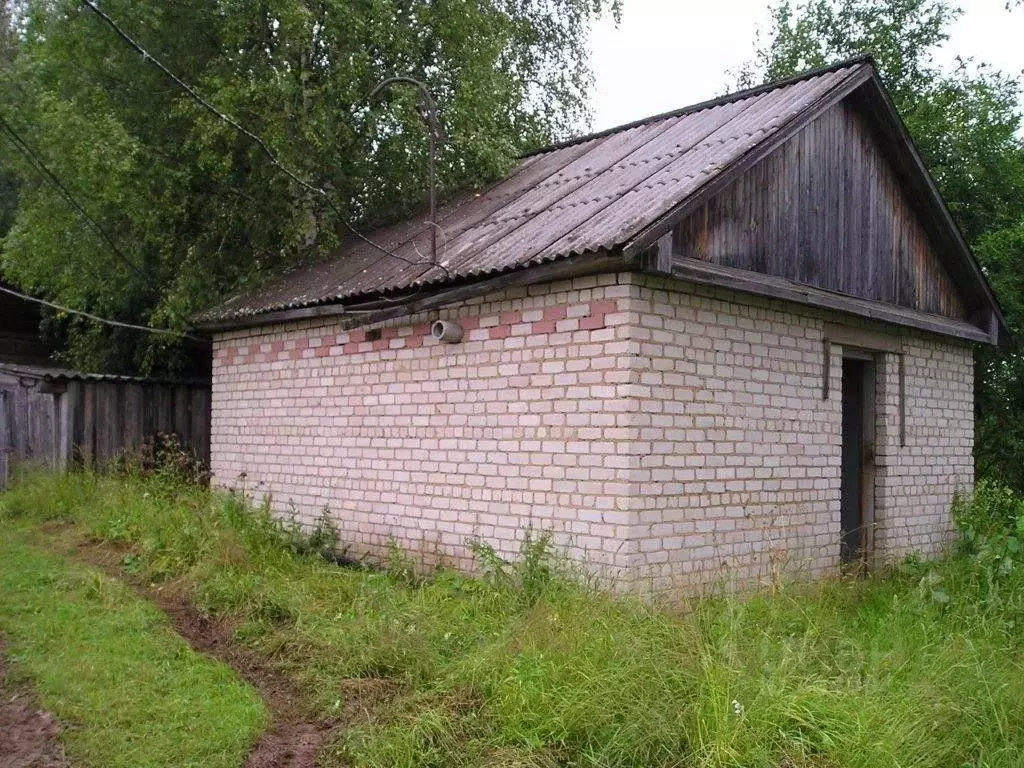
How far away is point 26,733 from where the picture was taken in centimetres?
457

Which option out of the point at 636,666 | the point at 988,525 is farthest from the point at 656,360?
the point at 988,525

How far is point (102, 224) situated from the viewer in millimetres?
11953

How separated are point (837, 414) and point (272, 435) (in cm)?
554

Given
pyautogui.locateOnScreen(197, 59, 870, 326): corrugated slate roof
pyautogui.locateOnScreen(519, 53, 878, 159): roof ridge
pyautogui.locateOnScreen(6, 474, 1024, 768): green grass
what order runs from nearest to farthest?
pyautogui.locateOnScreen(6, 474, 1024, 768): green grass → pyautogui.locateOnScreen(197, 59, 870, 326): corrugated slate roof → pyautogui.locateOnScreen(519, 53, 878, 159): roof ridge

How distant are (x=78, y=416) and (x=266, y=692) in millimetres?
7544

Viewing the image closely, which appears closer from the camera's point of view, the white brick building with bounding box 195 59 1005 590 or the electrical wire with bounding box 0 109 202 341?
the white brick building with bounding box 195 59 1005 590

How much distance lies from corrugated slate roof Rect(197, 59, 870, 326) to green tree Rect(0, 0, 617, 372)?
3.05ft

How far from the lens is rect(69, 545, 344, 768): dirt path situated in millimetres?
4520

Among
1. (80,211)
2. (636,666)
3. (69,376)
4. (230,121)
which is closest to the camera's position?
(636,666)

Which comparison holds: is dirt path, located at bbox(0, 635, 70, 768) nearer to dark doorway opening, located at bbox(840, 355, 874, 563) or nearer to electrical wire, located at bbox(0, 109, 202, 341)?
electrical wire, located at bbox(0, 109, 202, 341)

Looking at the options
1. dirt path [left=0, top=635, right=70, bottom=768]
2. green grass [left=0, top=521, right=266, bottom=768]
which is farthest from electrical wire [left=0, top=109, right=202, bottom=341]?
dirt path [left=0, top=635, right=70, bottom=768]

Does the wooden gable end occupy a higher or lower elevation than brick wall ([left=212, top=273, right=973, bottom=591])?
higher

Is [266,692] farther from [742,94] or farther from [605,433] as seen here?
[742,94]

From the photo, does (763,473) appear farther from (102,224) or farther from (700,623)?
(102,224)
